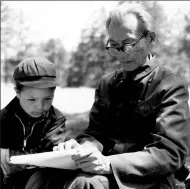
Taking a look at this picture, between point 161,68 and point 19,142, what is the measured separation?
1.46 metres

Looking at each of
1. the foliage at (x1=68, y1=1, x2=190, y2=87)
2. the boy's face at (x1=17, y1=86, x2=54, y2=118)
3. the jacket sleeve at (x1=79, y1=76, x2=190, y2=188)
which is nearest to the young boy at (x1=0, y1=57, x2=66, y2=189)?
the boy's face at (x1=17, y1=86, x2=54, y2=118)

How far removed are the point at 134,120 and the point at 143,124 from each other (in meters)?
0.08

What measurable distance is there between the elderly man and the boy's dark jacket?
1.27 feet

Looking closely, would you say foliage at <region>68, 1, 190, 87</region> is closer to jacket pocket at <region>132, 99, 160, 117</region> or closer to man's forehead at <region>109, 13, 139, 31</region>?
man's forehead at <region>109, 13, 139, 31</region>

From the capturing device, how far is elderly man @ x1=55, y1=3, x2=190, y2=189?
7.72ft

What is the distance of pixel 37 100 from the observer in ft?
10.3

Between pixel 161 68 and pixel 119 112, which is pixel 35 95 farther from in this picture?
pixel 161 68

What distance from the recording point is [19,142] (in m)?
3.31

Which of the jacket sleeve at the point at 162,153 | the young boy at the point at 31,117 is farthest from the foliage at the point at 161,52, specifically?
the jacket sleeve at the point at 162,153

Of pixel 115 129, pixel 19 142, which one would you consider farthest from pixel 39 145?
pixel 115 129

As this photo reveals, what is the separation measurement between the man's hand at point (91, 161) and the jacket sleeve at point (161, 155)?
0.07 meters

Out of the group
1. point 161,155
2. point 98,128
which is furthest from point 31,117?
point 161,155

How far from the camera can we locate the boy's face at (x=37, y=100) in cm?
315

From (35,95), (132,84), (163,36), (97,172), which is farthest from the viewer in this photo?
(163,36)
